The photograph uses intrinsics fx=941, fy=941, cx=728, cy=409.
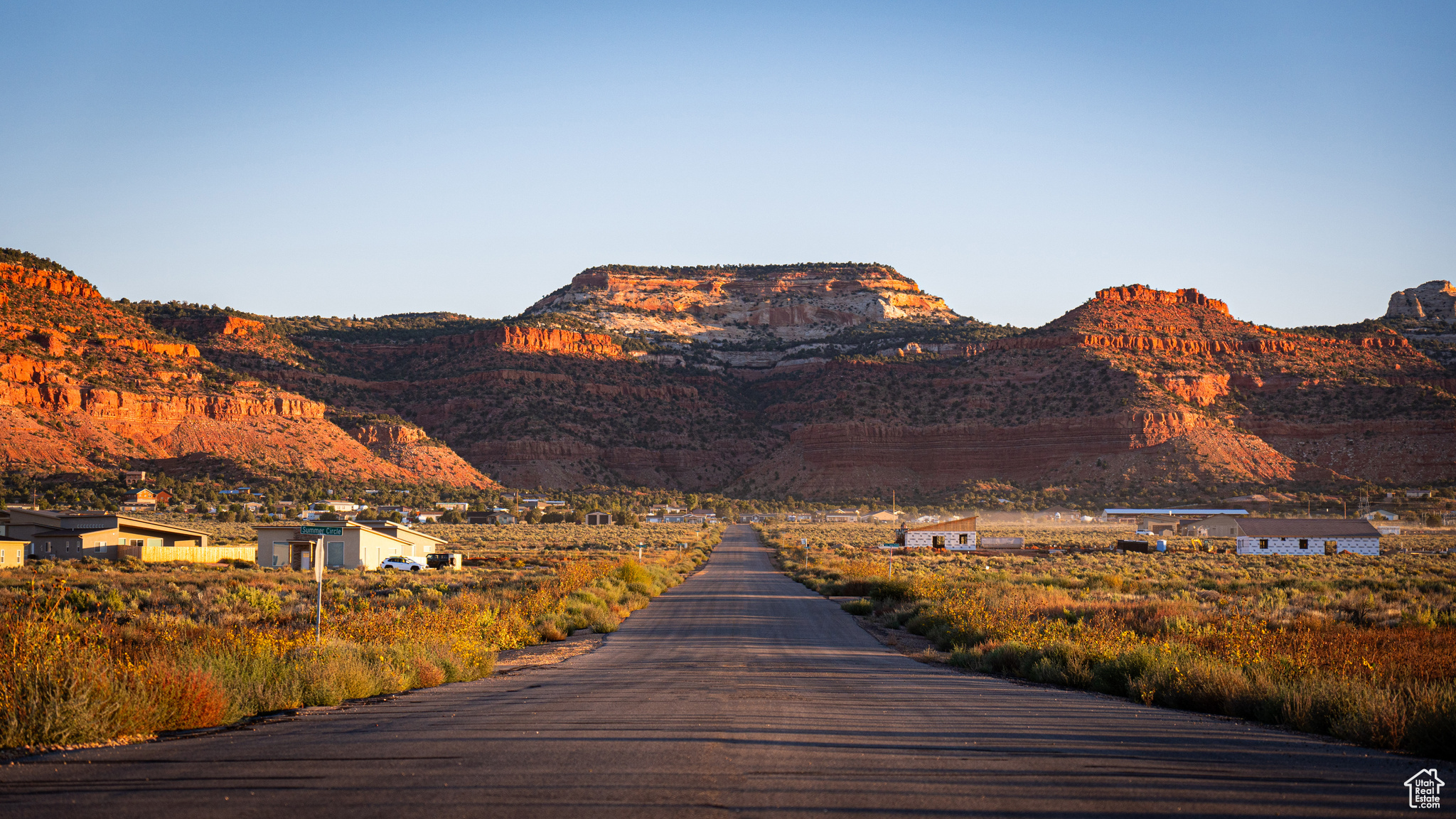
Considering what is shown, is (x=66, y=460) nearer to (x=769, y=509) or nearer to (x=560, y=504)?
(x=560, y=504)

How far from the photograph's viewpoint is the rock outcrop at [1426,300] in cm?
17912

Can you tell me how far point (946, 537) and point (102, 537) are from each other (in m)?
49.4

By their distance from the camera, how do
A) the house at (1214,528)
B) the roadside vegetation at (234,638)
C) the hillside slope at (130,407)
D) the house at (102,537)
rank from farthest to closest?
the hillside slope at (130,407), the house at (1214,528), the house at (102,537), the roadside vegetation at (234,638)

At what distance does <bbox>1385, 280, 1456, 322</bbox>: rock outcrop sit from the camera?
588 feet

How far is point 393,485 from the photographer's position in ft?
316

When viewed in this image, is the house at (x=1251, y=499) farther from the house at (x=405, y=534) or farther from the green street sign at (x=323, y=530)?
the green street sign at (x=323, y=530)

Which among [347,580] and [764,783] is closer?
[764,783]

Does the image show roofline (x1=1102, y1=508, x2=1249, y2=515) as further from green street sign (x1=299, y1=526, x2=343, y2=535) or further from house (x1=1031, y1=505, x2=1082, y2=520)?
green street sign (x1=299, y1=526, x2=343, y2=535)

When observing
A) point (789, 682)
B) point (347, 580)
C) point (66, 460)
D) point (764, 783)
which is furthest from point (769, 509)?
point (764, 783)

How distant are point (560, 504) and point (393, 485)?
1841 cm

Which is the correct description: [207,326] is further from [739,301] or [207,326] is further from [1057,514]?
[1057,514]

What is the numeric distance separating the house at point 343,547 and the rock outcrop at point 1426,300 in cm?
19129

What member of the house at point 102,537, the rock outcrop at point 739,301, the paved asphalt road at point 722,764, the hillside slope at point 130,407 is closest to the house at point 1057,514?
the hillside slope at point 130,407

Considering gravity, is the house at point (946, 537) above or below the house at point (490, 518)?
above
